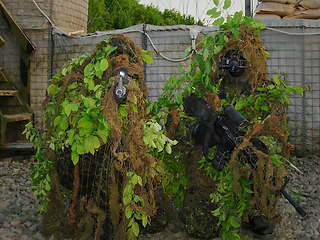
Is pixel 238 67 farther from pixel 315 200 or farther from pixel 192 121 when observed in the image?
pixel 315 200

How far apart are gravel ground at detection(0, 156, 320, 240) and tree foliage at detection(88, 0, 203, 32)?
1905cm

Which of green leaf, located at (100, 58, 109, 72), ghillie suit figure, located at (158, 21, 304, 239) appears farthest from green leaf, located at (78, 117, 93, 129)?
ghillie suit figure, located at (158, 21, 304, 239)

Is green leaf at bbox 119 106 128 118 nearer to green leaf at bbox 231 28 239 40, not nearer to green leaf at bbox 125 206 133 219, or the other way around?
green leaf at bbox 125 206 133 219

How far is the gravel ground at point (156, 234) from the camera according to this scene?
253 centimetres

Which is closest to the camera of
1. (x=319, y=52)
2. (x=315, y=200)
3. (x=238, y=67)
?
(x=238, y=67)

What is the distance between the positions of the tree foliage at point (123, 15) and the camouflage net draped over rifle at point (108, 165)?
2036 cm

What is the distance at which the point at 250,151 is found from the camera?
7.15ft

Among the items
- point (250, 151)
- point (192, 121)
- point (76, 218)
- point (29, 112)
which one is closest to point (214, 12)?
point (192, 121)

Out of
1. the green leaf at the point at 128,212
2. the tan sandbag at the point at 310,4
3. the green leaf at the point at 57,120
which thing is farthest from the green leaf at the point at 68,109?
the tan sandbag at the point at 310,4

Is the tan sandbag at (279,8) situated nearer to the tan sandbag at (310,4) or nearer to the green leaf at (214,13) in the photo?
the tan sandbag at (310,4)

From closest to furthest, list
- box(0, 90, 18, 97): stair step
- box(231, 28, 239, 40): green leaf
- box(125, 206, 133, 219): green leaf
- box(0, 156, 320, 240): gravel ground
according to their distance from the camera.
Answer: box(125, 206, 133, 219): green leaf
box(231, 28, 239, 40): green leaf
box(0, 156, 320, 240): gravel ground
box(0, 90, 18, 97): stair step

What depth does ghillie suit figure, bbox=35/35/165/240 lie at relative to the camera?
1983 mm

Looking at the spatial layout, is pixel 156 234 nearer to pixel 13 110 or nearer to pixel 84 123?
pixel 84 123

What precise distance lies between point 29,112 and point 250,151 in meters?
4.24
